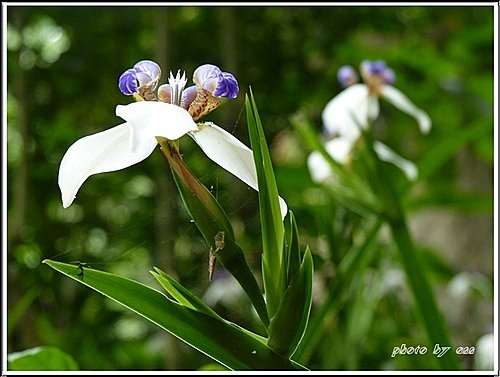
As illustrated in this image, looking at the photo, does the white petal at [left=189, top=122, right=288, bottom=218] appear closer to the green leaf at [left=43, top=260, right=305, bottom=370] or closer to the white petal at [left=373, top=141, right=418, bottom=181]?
the green leaf at [left=43, top=260, right=305, bottom=370]

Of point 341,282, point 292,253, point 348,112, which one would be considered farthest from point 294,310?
point 348,112

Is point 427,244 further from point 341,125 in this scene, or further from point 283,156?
point 341,125

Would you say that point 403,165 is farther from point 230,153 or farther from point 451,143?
point 230,153

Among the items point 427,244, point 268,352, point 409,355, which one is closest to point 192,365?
point 409,355

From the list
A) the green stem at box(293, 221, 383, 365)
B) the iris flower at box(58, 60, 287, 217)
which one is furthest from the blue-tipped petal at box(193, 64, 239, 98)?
the green stem at box(293, 221, 383, 365)

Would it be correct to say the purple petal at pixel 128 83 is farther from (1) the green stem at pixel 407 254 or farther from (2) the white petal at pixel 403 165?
(2) the white petal at pixel 403 165

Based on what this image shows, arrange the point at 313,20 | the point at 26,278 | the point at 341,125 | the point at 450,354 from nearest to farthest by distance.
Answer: the point at 450,354 < the point at 341,125 < the point at 26,278 < the point at 313,20

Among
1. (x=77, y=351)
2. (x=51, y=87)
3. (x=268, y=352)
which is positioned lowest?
(x=77, y=351)

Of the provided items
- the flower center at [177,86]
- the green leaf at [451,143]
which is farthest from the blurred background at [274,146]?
the flower center at [177,86]
